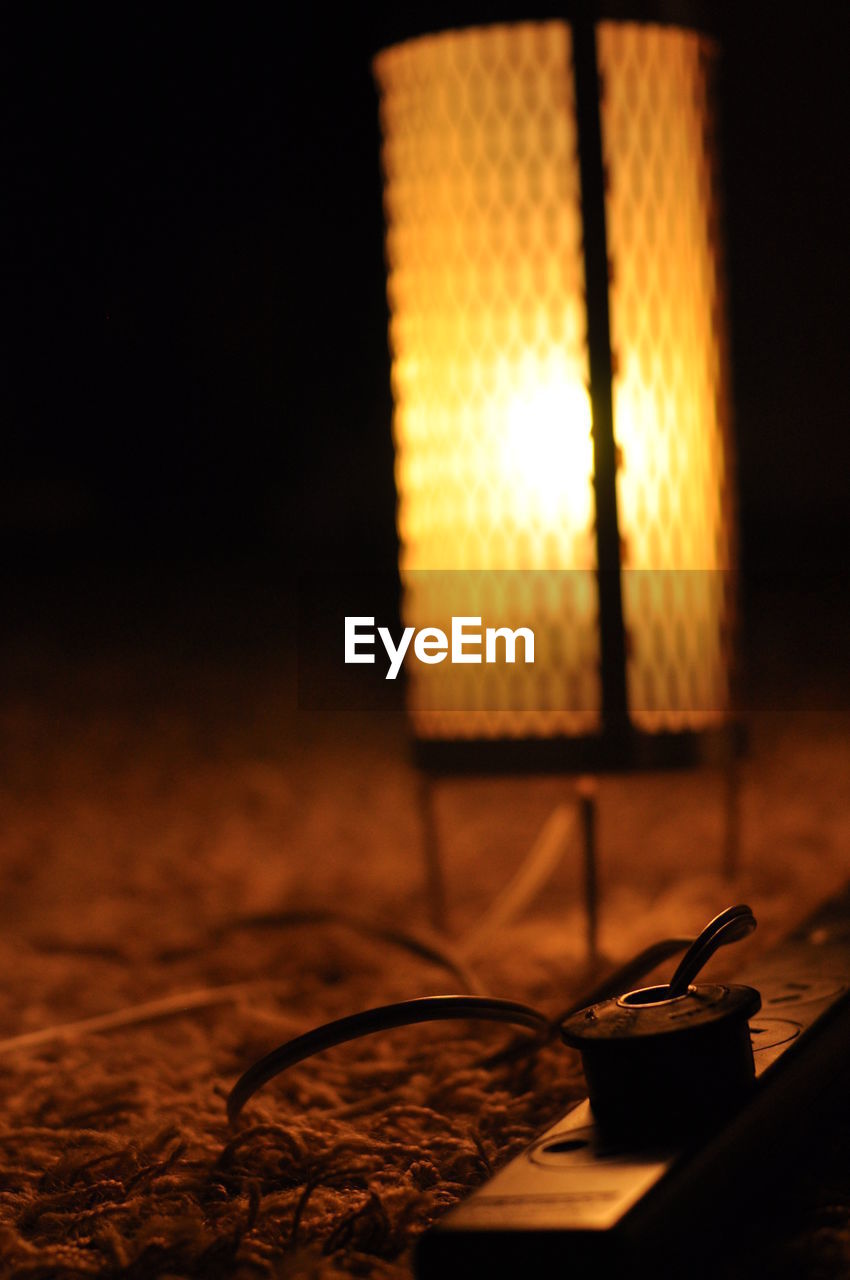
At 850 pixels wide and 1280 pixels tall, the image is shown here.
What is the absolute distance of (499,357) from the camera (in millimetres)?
721

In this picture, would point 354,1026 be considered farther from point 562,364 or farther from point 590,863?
point 562,364

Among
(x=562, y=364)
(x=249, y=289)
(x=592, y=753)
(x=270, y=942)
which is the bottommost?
(x=270, y=942)

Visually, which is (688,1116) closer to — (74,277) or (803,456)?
(74,277)

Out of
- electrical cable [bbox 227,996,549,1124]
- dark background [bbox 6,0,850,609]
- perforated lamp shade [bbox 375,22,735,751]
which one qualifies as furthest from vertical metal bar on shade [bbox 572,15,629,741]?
dark background [bbox 6,0,850,609]

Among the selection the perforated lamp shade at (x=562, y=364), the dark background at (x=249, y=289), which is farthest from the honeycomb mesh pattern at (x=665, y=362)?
the dark background at (x=249, y=289)

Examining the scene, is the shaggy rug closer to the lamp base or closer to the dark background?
the lamp base

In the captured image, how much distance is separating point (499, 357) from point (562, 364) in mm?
37

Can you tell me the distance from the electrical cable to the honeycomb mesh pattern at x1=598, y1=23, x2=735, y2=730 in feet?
0.89

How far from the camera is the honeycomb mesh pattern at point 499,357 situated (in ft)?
2.30

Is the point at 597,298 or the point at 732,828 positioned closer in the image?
the point at 597,298

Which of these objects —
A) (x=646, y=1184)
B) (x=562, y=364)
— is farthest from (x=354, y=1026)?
(x=562, y=364)

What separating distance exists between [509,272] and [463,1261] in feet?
1.77

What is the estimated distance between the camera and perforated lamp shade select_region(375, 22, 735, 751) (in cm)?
70

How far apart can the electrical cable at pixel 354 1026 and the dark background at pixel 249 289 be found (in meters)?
0.92
